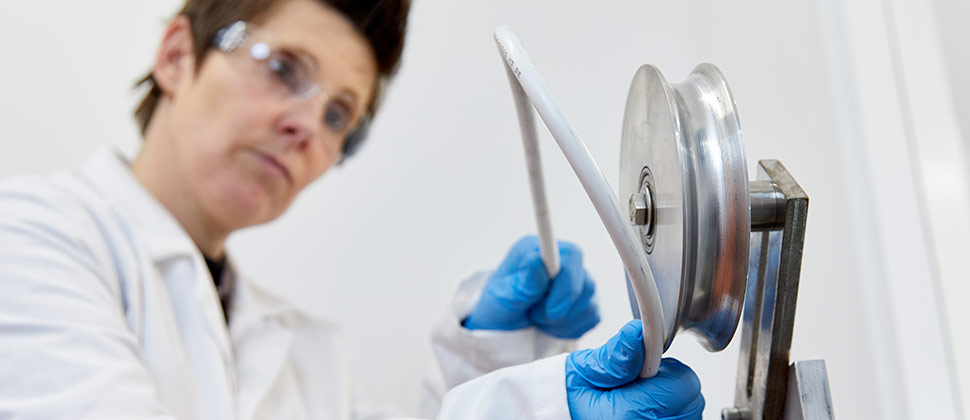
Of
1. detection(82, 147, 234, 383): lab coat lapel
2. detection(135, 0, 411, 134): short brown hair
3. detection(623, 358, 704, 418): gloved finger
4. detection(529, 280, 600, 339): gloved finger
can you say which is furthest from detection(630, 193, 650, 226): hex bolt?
detection(135, 0, 411, 134): short brown hair

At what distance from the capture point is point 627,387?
0.53 meters

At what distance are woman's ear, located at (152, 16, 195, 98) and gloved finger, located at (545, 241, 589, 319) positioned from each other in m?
0.68

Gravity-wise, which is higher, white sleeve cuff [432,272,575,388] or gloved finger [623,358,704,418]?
gloved finger [623,358,704,418]

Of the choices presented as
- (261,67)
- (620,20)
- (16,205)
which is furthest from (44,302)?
(620,20)

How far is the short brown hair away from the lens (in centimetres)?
104

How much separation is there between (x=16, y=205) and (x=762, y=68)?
0.86 meters

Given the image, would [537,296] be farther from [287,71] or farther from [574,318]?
[287,71]

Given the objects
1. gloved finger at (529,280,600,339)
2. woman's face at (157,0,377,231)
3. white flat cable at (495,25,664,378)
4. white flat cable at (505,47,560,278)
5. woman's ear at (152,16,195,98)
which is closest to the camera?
white flat cable at (495,25,664,378)

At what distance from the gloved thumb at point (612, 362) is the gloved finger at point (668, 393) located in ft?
0.04

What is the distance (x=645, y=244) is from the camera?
1.86 feet

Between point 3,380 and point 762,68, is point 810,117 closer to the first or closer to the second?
point 762,68

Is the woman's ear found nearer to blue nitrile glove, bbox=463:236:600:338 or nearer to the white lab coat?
the white lab coat

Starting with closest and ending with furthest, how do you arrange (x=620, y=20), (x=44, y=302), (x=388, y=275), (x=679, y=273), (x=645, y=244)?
(x=679, y=273) → (x=645, y=244) → (x=44, y=302) → (x=620, y=20) → (x=388, y=275)


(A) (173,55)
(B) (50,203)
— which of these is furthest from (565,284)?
(A) (173,55)
